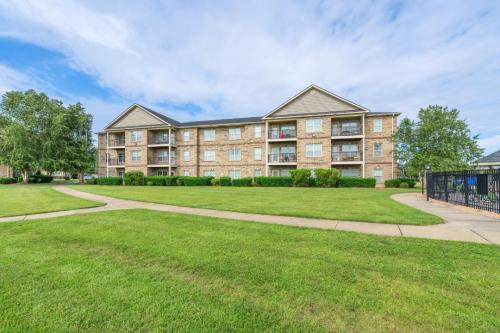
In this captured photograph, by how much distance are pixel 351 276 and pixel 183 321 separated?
2.43 metres

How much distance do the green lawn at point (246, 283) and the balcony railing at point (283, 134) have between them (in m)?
27.0

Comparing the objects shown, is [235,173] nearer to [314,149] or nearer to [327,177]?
[314,149]

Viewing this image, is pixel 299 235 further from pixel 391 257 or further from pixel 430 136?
pixel 430 136

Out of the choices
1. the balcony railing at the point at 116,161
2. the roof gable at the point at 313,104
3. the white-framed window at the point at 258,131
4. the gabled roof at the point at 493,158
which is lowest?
the gabled roof at the point at 493,158

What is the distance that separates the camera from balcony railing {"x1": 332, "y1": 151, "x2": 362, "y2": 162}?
29.8 meters

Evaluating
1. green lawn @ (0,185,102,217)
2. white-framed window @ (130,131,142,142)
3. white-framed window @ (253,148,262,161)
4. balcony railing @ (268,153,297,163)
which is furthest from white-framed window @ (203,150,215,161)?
green lawn @ (0,185,102,217)

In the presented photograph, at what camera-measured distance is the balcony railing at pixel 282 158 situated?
3197cm

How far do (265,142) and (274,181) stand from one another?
6697 mm

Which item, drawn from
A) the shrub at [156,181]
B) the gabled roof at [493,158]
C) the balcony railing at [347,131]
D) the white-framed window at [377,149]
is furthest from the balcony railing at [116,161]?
the gabled roof at [493,158]

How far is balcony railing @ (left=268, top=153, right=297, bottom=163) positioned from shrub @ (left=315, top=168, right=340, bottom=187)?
566cm

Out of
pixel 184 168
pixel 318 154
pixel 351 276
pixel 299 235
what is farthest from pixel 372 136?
pixel 351 276

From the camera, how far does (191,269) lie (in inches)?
157

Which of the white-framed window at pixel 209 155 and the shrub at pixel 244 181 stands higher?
the white-framed window at pixel 209 155

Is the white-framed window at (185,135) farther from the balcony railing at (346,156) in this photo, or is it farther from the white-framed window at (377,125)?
the white-framed window at (377,125)
